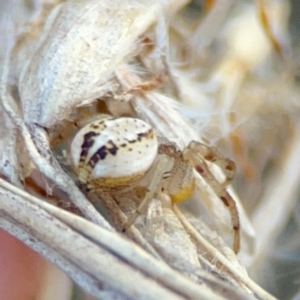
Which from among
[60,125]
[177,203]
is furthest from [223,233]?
[60,125]

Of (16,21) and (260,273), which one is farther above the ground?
(16,21)

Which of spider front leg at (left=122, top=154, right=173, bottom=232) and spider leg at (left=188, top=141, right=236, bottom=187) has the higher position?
spider leg at (left=188, top=141, right=236, bottom=187)

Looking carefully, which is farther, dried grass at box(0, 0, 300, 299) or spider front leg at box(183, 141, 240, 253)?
spider front leg at box(183, 141, 240, 253)

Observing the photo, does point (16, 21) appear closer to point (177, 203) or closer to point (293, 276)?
point (177, 203)
